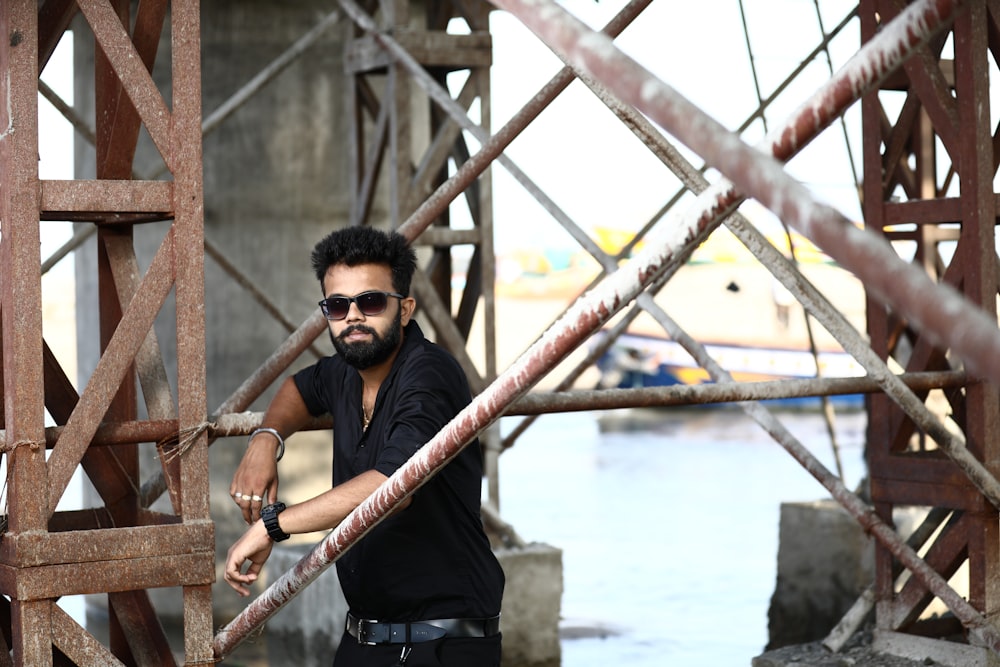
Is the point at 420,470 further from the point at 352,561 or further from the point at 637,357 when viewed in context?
the point at 637,357

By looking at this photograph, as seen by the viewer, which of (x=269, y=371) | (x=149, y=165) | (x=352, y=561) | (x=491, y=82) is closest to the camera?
(x=352, y=561)

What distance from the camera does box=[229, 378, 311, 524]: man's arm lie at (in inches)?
159

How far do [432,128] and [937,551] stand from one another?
174 inches

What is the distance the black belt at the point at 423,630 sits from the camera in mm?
3766

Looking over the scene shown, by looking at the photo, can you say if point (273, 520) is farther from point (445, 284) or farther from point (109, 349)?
point (445, 284)

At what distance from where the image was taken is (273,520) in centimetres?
360

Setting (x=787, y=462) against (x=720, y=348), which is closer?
(x=787, y=462)

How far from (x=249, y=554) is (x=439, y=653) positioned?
1.81 feet

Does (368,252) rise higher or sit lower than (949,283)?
lower

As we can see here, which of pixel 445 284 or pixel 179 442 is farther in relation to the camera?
pixel 445 284

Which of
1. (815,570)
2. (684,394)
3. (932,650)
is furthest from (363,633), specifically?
(815,570)

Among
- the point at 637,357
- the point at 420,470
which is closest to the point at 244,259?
the point at 420,470

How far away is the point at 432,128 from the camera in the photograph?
371 inches

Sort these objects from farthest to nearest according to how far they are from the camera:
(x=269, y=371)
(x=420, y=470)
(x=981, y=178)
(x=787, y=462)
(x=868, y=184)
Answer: (x=787, y=462)
(x=868, y=184)
(x=981, y=178)
(x=269, y=371)
(x=420, y=470)
